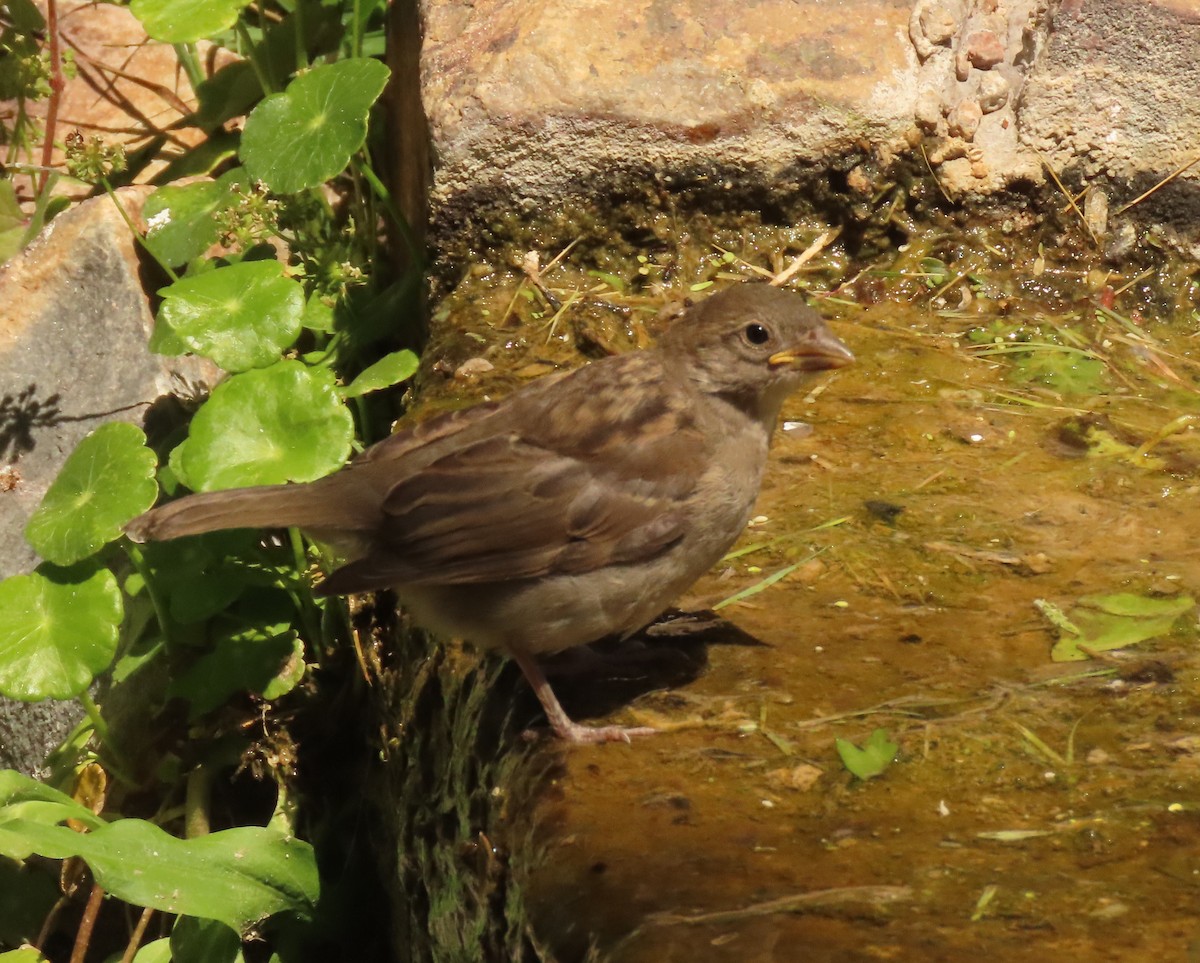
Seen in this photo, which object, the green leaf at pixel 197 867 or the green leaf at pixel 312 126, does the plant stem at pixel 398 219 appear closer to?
the green leaf at pixel 312 126

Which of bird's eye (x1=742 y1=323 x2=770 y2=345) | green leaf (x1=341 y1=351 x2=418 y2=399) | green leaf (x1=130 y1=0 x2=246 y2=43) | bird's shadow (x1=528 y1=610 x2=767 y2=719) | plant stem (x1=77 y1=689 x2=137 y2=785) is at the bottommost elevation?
plant stem (x1=77 y1=689 x2=137 y2=785)

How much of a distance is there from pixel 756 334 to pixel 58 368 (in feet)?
9.02

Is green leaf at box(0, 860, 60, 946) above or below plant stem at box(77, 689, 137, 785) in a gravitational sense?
below

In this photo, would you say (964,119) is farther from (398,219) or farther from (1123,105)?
(398,219)

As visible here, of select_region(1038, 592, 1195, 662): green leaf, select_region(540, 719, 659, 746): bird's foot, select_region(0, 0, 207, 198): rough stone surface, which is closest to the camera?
select_region(540, 719, 659, 746): bird's foot

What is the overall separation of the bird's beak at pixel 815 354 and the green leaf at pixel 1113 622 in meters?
0.79

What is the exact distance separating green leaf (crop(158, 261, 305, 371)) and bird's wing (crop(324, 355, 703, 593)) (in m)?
1.05

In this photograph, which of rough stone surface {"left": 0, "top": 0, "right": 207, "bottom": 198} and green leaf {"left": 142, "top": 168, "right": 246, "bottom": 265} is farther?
rough stone surface {"left": 0, "top": 0, "right": 207, "bottom": 198}

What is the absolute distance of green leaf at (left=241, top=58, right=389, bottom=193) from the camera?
15.4ft

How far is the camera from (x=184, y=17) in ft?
16.3

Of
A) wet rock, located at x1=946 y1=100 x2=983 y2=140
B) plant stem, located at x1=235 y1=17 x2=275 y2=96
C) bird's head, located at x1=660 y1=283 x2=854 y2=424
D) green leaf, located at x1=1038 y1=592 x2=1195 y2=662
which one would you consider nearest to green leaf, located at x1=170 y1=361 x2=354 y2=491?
bird's head, located at x1=660 y1=283 x2=854 y2=424

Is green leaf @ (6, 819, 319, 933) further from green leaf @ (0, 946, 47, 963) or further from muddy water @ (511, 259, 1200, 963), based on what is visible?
muddy water @ (511, 259, 1200, 963)

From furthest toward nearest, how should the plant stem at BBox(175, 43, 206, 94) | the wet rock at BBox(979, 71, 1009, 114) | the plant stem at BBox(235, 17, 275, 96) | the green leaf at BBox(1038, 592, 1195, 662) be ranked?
the plant stem at BBox(175, 43, 206, 94) → the plant stem at BBox(235, 17, 275, 96) → the wet rock at BBox(979, 71, 1009, 114) → the green leaf at BBox(1038, 592, 1195, 662)

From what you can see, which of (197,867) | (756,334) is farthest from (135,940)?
(756,334)
